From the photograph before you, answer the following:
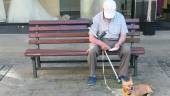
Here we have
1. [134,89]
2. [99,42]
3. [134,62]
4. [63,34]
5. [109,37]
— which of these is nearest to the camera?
[134,89]

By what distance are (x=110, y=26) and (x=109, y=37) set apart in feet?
0.57

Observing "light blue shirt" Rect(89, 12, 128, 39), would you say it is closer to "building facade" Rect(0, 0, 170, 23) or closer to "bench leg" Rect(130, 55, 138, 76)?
"bench leg" Rect(130, 55, 138, 76)

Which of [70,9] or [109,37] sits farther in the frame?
[70,9]

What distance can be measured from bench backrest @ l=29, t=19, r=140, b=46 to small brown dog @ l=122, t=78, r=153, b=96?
47.8 inches

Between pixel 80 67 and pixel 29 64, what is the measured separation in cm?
103

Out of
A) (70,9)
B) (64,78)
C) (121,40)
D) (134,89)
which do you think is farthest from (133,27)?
(70,9)

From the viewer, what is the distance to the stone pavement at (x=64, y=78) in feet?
20.7

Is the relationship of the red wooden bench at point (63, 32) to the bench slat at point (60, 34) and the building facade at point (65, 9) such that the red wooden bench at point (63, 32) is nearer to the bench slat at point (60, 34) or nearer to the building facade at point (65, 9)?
the bench slat at point (60, 34)

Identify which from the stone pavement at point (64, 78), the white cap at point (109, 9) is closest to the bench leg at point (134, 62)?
the stone pavement at point (64, 78)

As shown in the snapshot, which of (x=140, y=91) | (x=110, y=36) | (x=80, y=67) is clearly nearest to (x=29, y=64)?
(x=80, y=67)

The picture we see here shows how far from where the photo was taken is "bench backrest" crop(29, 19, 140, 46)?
7060 millimetres

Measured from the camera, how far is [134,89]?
5.87m

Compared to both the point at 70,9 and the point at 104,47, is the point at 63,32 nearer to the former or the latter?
the point at 104,47

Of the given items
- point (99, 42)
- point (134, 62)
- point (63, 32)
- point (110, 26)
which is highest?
point (110, 26)
